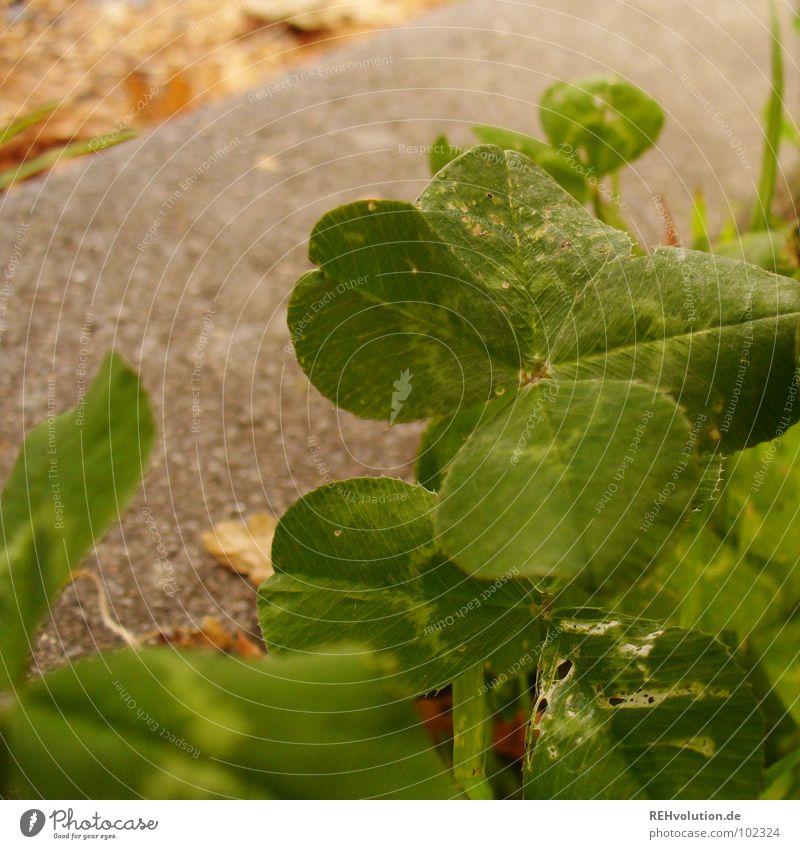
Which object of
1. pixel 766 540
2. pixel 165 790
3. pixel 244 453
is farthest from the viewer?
pixel 244 453

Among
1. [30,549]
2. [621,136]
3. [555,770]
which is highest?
[621,136]

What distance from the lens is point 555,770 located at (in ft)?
0.90

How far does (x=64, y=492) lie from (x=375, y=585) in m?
0.11

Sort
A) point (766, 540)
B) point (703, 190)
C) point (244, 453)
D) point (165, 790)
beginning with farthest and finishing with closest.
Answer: point (703, 190)
point (244, 453)
point (766, 540)
point (165, 790)

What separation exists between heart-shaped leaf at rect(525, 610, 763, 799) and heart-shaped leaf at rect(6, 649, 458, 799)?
0.06 meters

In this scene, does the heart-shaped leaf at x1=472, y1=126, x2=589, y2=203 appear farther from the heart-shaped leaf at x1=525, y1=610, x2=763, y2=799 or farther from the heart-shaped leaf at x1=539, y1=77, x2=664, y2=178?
the heart-shaped leaf at x1=525, y1=610, x2=763, y2=799

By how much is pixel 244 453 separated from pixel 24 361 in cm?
17

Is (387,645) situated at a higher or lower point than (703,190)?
lower

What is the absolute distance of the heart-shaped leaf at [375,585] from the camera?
11.1 inches

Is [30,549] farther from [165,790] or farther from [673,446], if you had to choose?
[673,446]

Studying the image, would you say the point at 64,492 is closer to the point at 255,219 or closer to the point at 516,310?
the point at 516,310
